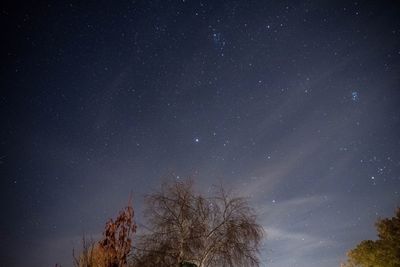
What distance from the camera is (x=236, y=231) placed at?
1672 cm

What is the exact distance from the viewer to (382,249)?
86.1ft

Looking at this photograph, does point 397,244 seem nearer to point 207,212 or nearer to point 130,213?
point 207,212

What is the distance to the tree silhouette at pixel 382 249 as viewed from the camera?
25.4 m

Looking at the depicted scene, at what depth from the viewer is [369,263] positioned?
26766 mm

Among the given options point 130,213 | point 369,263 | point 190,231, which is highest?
point 190,231

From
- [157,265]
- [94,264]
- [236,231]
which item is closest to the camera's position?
Answer: [94,264]

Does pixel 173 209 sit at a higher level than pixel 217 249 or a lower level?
higher

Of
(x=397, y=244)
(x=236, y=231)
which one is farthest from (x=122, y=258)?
(x=397, y=244)

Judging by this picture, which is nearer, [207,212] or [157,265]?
[157,265]

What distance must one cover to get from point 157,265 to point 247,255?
15.7 ft

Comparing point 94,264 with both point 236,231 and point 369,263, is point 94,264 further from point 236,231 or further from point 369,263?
point 369,263

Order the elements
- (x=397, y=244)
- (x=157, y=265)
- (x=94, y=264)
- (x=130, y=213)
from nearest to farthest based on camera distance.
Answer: (x=94, y=264) → (x=130, y=213) → (x=157, y=265) → (x=397, y=244)

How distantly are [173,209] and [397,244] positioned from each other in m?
21.0

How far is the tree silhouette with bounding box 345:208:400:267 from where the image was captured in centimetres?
2536
